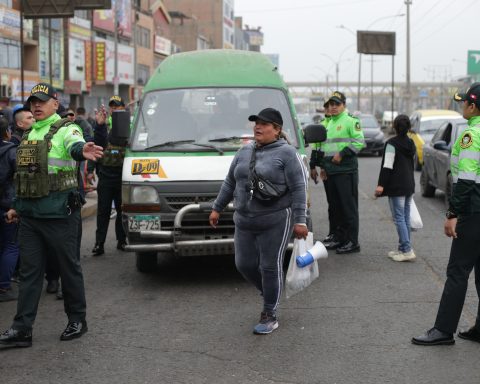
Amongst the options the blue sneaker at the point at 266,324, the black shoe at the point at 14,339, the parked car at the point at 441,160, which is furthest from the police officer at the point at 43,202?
the parked car at the point at 441,160

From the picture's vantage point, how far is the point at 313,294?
7.07 m

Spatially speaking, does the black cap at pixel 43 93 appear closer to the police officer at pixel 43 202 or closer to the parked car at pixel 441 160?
the police officer at pixel 43 202

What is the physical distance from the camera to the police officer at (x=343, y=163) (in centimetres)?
901

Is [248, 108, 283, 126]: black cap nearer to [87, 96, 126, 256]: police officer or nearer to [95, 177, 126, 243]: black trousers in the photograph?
[87, 96, 126, 256]: police officer

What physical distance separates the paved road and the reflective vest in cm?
119

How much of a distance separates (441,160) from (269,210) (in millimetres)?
8559

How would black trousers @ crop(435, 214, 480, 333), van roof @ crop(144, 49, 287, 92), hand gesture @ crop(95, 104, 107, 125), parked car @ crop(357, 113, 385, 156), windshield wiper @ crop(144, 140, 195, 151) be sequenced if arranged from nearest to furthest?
black trousers @ crop(435, 214, 480, 333) < windshield wiper @ crop(144, 140, 195, 151) < van roof @ crop(144, 49, 287, 92) < hand gesture @ crop(95, 104, 107, 125) < parked car @ crop(357, 113, 385, 156)

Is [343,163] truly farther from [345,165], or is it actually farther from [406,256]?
[406,256]

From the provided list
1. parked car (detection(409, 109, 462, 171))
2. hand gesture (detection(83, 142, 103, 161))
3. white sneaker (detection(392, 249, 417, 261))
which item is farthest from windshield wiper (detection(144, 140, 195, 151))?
parked car (detection(409, 109, 462, 171))

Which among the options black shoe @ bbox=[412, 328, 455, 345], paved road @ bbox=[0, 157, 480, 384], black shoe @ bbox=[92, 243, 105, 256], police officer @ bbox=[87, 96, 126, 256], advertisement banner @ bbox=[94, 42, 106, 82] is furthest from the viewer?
advertisement banner @ bbox=[94, 42, 106, 82]

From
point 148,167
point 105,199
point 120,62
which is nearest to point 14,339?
point 148,167

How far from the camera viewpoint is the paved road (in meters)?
4.87

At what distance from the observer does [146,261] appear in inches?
312

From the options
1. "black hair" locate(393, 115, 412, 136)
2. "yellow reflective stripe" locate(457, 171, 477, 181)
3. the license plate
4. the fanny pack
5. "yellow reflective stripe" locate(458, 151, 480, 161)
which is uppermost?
"black hair" locate(393, 115, 412, 136)
